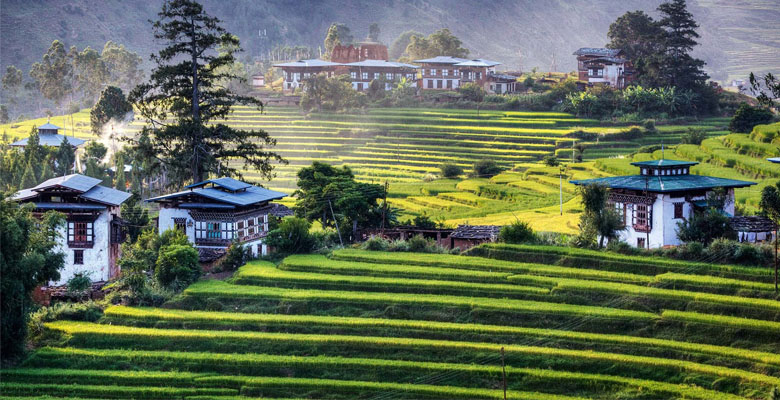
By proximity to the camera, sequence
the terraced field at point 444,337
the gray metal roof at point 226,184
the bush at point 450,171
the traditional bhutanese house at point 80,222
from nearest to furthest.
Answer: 1. the terraced field at point 444,337
2. the traditional bhutanese house at point 80,222
3. the gray metal roof at point 226,184
4. the bush at point 450,171

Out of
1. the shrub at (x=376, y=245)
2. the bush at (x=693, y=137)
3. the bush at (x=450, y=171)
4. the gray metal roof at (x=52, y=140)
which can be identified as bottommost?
the shrub at (x=376, y=245)

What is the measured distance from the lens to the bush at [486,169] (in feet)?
283

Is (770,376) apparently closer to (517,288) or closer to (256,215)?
(517,288)

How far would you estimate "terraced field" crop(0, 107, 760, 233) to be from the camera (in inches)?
2950

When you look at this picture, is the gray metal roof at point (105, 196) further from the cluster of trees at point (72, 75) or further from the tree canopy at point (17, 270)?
the cluster of trees at point (72, 75)

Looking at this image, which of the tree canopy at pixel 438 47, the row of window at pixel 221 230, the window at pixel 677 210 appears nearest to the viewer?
the window at pixel 677 210

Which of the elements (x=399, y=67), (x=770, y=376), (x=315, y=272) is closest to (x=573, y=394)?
(x=770, y=376)

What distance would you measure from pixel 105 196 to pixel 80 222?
2046 mm

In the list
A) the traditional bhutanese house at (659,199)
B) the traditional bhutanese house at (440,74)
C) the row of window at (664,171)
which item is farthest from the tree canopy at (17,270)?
the traditional bhutanese house at (440,74)

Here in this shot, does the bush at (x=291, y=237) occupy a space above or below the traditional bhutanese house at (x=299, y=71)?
below

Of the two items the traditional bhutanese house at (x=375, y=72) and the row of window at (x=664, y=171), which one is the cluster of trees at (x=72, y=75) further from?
the row of window at (x=664, y=171)

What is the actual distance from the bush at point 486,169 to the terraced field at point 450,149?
1437mm

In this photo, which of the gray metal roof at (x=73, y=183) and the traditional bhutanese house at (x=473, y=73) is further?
the traditional bhutanese house at (x=473, y=73)

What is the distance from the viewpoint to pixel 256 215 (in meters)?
59.8
